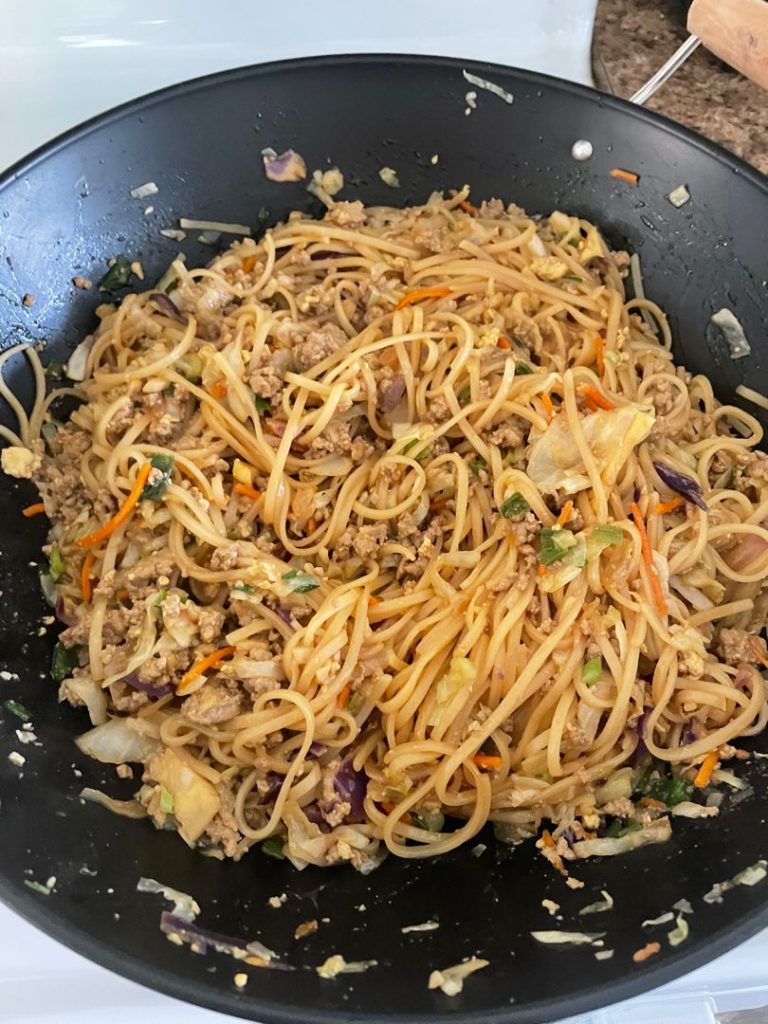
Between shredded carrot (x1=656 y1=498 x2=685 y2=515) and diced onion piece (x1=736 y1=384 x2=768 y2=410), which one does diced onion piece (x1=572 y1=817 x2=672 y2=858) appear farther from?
diced onion piece (x1=736 y1=384 x2=768 y2=410)

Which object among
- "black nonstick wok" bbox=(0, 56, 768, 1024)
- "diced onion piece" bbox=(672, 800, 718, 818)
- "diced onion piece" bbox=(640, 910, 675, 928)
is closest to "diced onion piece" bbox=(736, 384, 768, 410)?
"black nonstick wok" bbox=(0, 56, 768, 1024)

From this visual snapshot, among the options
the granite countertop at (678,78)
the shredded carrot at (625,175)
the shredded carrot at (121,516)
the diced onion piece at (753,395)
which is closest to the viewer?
the shredded carrot at (121,516)

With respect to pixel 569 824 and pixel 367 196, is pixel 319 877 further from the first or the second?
pixel 367 196

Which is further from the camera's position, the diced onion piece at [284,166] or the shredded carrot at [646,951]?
the diced onion piece at [284,166]

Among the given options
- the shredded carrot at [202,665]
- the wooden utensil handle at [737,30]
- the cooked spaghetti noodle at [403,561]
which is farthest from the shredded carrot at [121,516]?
the wooden utensil handle at [737,30]

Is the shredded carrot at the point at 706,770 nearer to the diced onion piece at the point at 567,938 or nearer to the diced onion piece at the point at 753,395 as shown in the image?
the diced onion piece at the point at 567,938

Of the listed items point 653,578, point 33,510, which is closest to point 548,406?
point 653,578
